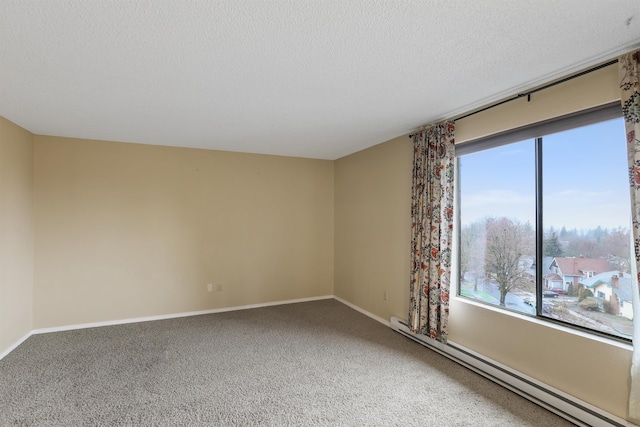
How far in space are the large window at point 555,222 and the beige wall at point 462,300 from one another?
5.6 inches

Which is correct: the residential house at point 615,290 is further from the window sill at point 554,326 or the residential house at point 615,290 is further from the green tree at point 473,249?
the green tree at point 473,249

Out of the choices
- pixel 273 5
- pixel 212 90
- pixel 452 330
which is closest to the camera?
pixel 273 5

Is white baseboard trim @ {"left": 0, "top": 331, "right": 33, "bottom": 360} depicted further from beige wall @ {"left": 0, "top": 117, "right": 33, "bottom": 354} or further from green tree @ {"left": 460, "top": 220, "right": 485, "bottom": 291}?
green tree @ {"left": 460, "top": 220, "right": 485, "bottom": 291}

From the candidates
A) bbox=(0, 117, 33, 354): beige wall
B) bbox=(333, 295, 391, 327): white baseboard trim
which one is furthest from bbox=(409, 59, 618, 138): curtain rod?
bbox=(0, 117, 33, 354): beige wall

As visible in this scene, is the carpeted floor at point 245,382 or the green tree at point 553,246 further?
the green tree at point 553,246

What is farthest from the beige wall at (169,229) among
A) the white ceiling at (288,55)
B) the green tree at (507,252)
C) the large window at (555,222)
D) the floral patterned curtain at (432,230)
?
the green tree at (507,252)

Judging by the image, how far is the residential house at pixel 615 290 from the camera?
207cm

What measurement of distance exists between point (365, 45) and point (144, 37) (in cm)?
126

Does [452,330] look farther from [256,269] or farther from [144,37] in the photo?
[144,37]

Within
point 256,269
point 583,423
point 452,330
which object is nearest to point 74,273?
point 256,269

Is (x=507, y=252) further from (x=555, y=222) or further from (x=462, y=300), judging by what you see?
(x=462, y=300)

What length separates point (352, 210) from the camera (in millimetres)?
4965

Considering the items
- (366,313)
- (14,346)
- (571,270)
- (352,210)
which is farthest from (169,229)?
(571,270)

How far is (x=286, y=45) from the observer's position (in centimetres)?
184
